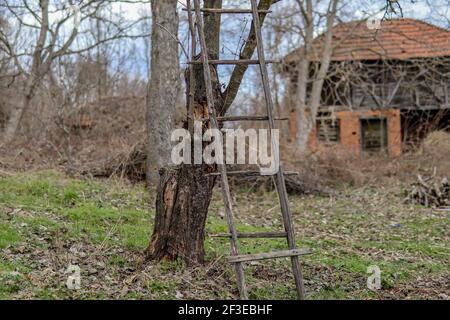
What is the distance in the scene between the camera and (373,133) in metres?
26.6

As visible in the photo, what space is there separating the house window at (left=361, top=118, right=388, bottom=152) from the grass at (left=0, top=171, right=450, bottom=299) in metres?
14.0

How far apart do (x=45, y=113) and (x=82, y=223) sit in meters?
9.93

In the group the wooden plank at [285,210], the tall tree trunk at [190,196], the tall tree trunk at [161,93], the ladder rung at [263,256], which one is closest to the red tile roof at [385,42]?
the tall tree trunk at [161,93]

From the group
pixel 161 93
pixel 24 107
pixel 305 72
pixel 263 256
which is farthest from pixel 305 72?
pixel 263 256

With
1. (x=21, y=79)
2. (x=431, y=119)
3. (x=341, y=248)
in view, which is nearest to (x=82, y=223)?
(x=341, y=248)

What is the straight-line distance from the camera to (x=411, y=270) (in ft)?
24.6

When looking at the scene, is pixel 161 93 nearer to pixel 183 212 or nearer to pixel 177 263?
pixel 183 212

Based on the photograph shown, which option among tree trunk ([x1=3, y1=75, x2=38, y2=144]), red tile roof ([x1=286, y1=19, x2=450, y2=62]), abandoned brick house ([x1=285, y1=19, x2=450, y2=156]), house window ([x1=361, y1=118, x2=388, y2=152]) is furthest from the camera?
house window ([x1=361, y1=118, x2=388, y2=152])

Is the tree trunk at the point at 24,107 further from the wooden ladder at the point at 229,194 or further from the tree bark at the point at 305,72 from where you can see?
the wooden ladder at the point at 229,194

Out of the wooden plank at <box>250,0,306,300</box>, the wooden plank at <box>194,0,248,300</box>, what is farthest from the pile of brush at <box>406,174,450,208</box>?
the wooden plank at <box>194,0,248,300</box>

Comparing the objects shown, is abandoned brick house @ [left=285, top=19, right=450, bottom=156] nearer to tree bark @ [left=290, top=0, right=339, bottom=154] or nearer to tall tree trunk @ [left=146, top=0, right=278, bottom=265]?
tree bark @ [left=290, top=0, right=339, bottom=154]

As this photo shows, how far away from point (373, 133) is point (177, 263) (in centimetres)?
2169

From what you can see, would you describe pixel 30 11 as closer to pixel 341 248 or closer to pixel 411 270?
pixel 341 248

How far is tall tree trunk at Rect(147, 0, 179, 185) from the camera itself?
11.7 metres
